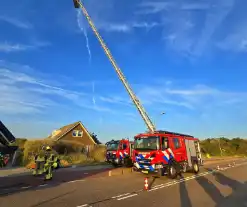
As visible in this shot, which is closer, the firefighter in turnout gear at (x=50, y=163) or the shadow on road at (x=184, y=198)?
the shadow on road at (x=184, y=198)

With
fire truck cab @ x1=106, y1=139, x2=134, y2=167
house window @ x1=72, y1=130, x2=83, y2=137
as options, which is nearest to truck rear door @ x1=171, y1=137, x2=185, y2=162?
fire truck cab @ x1=106, y1=139, x2=134, y2=167

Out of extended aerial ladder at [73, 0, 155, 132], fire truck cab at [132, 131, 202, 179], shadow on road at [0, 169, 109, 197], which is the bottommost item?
shadow on road at [0, 169, 109, 197]

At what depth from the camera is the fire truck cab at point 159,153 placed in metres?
15.0

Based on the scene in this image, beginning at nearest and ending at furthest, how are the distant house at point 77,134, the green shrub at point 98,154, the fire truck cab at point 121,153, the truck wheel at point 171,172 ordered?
the truck wheel at point 171,172
the fire truck cab at point 121,153
the green shrub at point 98,154
the distant house at point 77,134

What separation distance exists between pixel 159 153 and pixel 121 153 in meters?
8.80

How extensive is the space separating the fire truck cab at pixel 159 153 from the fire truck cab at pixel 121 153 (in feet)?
21.9

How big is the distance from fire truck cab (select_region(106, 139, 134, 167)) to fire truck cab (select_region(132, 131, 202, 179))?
6.68 m

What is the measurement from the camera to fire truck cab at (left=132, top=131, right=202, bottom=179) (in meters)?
15.0

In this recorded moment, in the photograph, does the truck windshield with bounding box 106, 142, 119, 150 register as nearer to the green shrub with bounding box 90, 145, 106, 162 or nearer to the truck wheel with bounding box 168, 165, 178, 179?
the truck wheel with bounding box 168, 165, 178, 179

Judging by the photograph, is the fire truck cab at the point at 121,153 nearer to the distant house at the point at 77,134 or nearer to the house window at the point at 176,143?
the house window at the point at 176,143

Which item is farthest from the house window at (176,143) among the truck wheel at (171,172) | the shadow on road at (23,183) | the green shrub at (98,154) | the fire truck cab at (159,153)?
the green shrub at (98,154)

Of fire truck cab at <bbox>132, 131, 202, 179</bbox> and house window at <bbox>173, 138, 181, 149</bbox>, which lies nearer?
fire truck cab at <bbox>132, 131, 202, 179</bbox>

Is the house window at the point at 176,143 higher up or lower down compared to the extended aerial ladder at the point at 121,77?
lower down

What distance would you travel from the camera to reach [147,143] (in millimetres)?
15797
